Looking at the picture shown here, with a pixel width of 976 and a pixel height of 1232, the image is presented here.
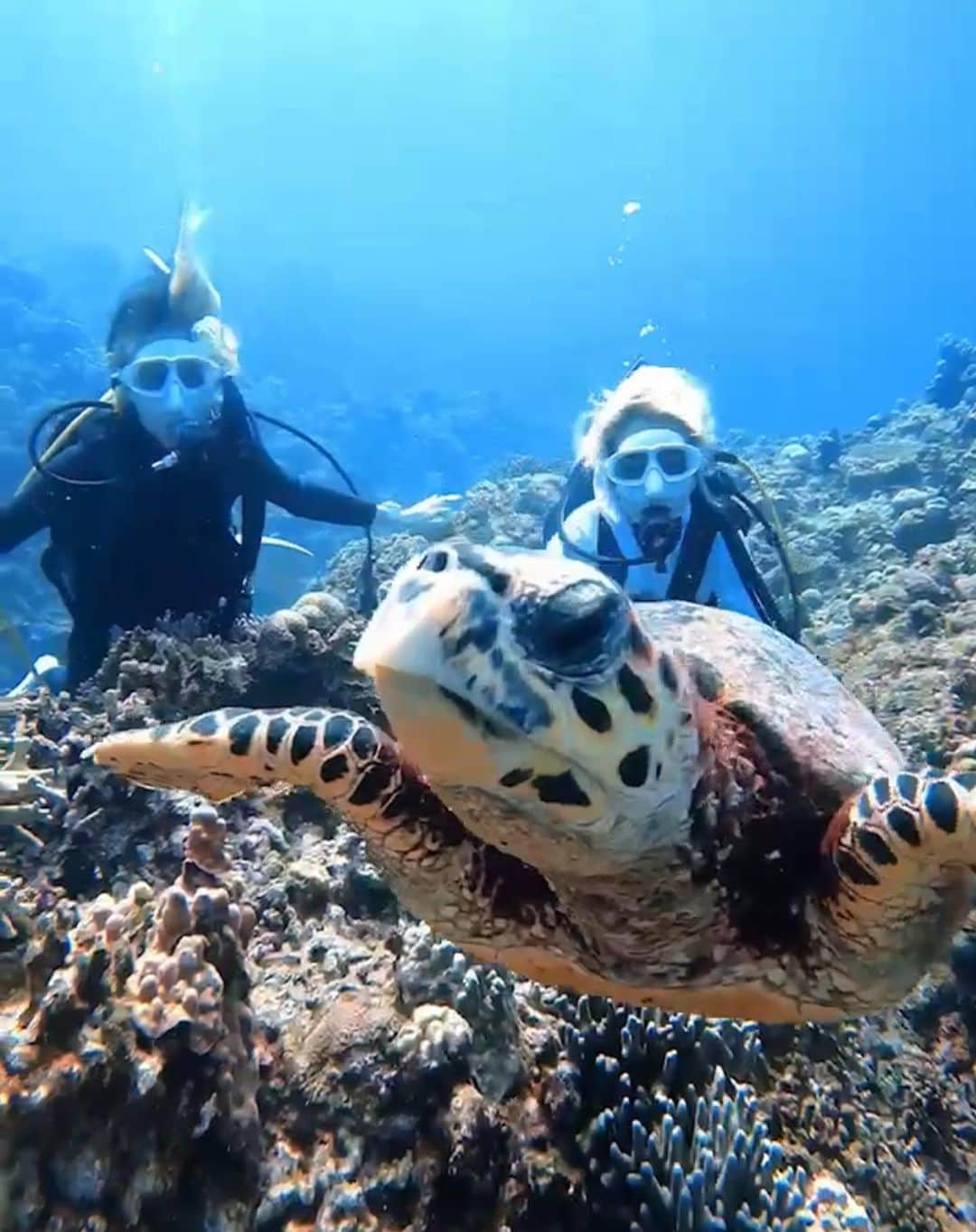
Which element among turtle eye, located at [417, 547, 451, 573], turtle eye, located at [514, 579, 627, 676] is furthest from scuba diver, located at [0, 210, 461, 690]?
turtle eye, located at [514, 579, 627, 676]

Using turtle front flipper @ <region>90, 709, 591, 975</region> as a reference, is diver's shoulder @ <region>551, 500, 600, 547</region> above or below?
above

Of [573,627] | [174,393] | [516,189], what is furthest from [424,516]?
[516,189]

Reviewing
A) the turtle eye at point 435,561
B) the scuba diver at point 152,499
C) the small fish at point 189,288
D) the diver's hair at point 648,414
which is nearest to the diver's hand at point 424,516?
the diver's hair at point 648,414

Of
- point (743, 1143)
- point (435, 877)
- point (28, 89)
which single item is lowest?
point (743, 1143)

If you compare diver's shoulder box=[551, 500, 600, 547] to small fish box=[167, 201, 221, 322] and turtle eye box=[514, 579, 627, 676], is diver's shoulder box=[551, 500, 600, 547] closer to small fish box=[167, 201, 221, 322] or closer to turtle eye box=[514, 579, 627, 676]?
small fish box=[167, 201, 221, 322]

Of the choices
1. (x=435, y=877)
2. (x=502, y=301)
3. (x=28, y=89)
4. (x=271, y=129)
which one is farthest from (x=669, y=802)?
(x=502, y=301)

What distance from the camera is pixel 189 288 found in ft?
20.3

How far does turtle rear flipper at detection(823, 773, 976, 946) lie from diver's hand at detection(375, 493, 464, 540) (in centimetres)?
672

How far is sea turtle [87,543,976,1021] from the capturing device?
1.26 m

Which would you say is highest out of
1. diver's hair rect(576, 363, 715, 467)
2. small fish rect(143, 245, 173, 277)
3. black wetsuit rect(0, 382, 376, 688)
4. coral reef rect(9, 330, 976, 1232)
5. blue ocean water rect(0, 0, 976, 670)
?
blue ocean water rect(0, 0, 976, 670)

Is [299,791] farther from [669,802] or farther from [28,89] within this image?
[28,89]

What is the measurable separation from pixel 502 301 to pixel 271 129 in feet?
100

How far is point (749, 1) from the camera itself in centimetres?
7044

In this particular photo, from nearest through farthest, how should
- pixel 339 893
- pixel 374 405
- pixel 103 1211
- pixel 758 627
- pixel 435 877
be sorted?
pixel 103 1211 → pixel 435 877 → pixel 758 627 → pixel 339 893 → pixel 374 405
